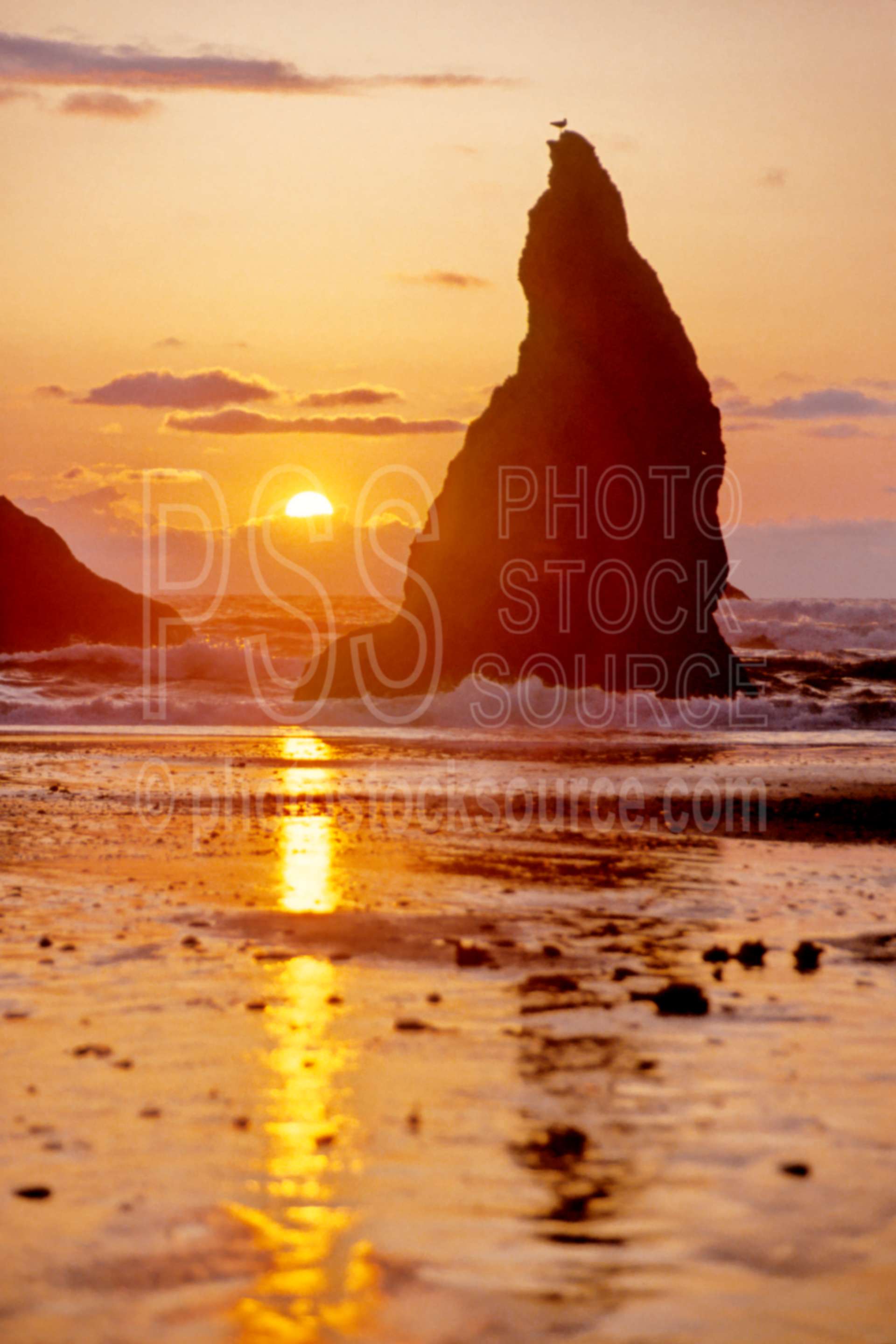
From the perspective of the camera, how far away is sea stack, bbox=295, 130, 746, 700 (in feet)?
165

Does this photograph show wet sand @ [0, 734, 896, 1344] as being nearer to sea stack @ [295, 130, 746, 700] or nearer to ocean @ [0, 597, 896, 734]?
ocean @ [0, 597, 896, 734]

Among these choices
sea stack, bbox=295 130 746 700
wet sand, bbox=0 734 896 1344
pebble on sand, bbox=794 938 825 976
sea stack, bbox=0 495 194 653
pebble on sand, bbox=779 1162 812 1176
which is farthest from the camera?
sea stack, bbox=0 495 194 653

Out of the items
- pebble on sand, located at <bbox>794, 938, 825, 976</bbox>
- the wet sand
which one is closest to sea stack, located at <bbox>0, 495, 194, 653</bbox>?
the wet sand

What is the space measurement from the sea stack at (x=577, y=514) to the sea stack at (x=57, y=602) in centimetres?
3639

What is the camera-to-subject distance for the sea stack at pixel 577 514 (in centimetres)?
5031

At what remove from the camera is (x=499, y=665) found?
1975 inches

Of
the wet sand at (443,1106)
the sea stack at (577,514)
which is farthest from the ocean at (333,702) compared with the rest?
the wet sand at (443,1106)

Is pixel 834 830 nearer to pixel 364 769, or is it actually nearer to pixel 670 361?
pixel 364 769

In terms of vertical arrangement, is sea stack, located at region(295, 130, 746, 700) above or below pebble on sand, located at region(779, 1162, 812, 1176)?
above

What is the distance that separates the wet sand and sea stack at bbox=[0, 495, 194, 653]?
72.6 metres

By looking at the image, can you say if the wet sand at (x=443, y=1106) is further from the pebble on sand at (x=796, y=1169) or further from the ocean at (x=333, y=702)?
the ocean at (x=333, y=702)

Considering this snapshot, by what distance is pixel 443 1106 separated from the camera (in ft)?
21.9

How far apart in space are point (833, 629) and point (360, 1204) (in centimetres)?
9910

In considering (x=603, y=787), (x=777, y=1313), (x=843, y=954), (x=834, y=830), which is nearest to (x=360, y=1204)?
(x=777, y=1313)
